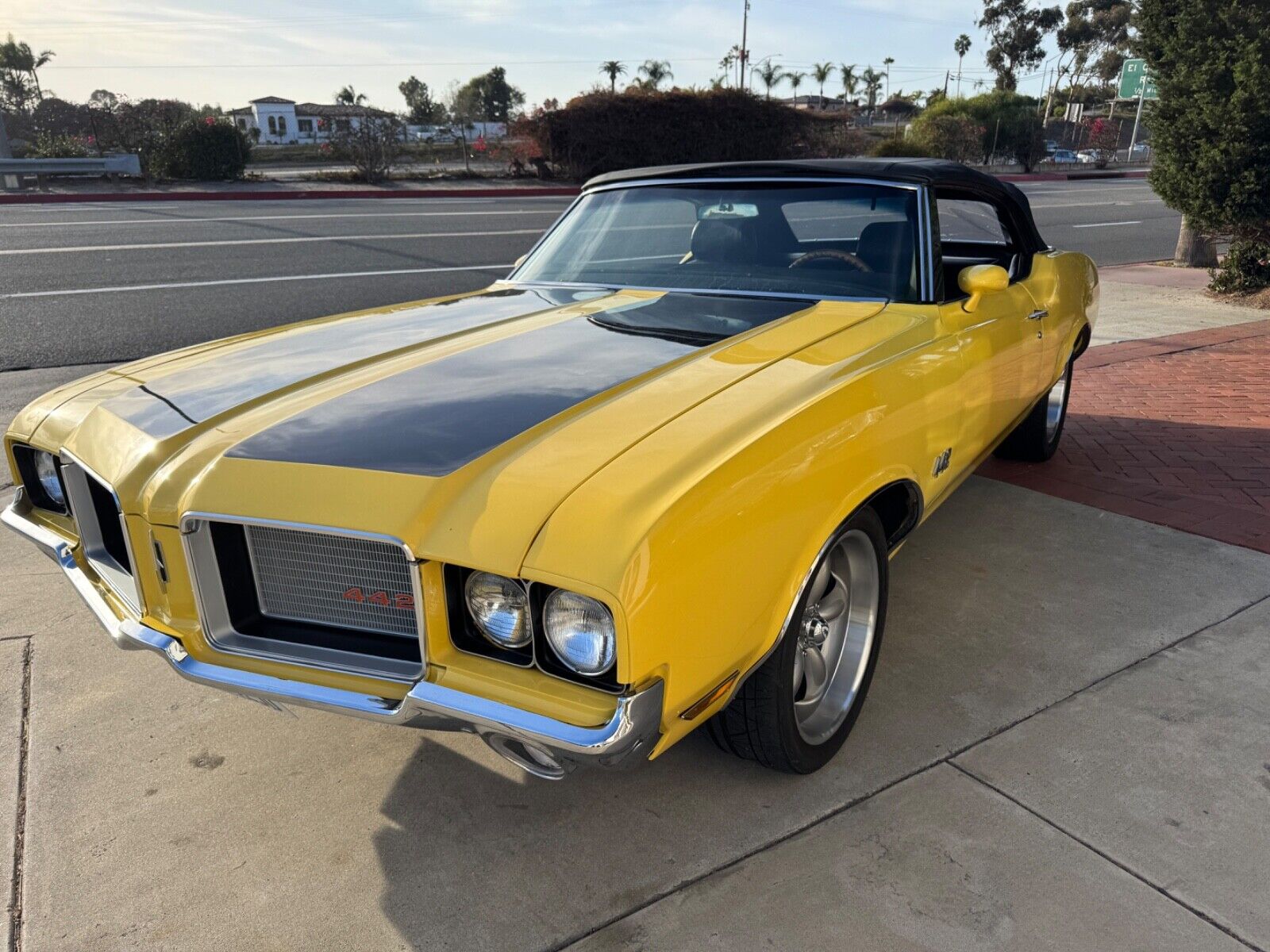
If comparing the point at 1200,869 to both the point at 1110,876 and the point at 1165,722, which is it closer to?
the point at 1110,876

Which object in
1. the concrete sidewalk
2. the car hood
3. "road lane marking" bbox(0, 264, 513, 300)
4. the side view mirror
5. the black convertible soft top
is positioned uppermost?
the black convertible soft top

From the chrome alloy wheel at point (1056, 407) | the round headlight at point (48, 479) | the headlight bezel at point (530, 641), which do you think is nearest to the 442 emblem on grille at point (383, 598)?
the headlight bezel at point (530, 641)

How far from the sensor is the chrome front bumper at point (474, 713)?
5.57ft

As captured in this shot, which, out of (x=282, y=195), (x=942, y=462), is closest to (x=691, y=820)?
(x=942, y=462)

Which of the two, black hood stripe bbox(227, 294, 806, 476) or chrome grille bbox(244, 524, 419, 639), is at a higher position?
black hood stripe bbox(227, 294, 806, 476)

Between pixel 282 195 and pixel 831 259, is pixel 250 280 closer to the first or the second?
pixel 831 259

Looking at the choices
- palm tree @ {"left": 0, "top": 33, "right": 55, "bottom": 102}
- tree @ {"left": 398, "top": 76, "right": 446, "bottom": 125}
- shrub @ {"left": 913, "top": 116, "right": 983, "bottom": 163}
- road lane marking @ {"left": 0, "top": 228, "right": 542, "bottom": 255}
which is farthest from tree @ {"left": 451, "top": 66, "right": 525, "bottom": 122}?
road lane marking @ {"left": 0, "top": 228, "right": 542, "bottom": 255}

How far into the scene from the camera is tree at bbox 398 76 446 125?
225 feet

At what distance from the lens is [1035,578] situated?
357cm

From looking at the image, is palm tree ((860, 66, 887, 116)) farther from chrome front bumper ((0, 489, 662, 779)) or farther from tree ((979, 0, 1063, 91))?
chrome front bumper ((0, 489, 662, 779))

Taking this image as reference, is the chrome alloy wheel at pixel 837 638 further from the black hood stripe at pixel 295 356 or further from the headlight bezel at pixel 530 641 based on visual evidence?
the black hood stripe at pixel 295 356

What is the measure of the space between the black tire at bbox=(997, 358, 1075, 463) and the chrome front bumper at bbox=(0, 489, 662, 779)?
339cm

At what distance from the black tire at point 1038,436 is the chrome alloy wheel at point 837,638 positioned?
7.46 feet

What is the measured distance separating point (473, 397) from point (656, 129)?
80.3ft
